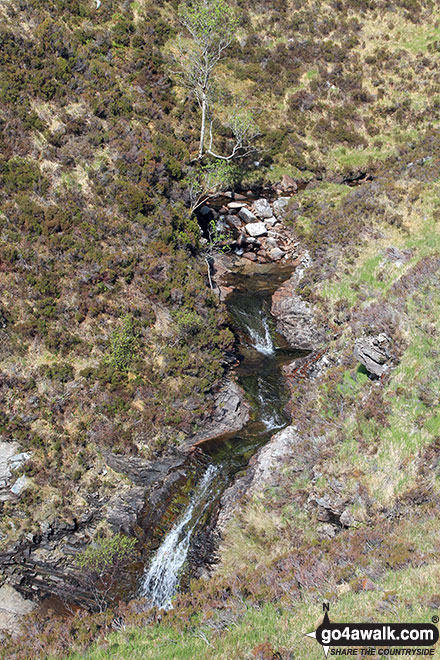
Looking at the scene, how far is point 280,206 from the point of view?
42938mm

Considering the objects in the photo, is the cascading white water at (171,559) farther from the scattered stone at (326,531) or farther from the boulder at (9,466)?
the boulder at (9,466)

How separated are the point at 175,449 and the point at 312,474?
7061mm

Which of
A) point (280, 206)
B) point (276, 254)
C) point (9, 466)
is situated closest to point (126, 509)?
point (9, 466)

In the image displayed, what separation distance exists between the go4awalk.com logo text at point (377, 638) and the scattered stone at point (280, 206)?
35726 millimetres

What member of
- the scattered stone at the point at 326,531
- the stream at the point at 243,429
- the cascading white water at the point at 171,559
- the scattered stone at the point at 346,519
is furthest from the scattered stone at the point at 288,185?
the scattered stone at the point at 326,531

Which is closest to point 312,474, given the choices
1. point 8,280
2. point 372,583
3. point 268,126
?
point 372,583

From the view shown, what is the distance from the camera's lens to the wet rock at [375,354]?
23.1m

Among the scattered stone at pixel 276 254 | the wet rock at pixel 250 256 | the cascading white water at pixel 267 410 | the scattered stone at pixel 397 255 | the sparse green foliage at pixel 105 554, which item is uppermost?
the scattered stone at pixel 397 255

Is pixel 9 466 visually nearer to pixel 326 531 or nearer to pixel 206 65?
pixel 326 531

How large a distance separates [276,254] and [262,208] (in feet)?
20.4

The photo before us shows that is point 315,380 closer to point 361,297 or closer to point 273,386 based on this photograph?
point 273,386

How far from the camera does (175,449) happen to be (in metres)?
24.2

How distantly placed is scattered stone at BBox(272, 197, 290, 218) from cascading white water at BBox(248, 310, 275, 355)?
14217 mm

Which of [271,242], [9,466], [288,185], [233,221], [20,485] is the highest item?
[288,185]
